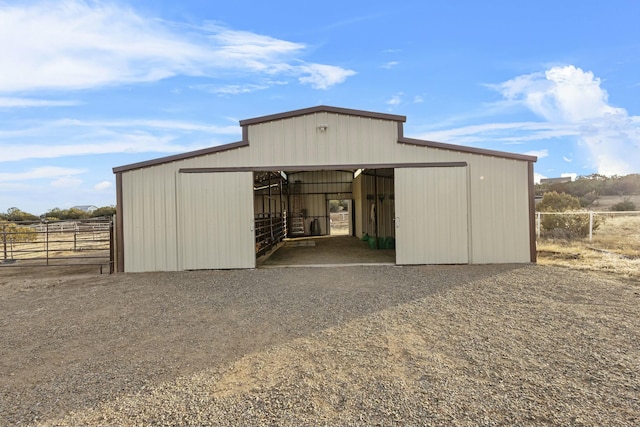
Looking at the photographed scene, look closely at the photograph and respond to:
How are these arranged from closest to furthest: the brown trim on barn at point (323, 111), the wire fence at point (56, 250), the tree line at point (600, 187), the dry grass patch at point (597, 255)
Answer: the dry grass patch at point (597, 255), the brown trim on barn at point (323, 111), the wire fence at point (56, 250), the tree line at point (600, 187)

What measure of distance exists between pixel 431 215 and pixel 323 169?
112 inches

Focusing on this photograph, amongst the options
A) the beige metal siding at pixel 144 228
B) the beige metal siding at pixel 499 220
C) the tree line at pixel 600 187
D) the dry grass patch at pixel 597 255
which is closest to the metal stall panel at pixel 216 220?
the beige metal siding at pixel 144 228

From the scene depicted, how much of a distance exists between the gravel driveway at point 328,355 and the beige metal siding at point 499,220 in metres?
2.07

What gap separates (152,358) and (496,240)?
786 centimetres

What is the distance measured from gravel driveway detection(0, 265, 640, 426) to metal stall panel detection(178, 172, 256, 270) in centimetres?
208

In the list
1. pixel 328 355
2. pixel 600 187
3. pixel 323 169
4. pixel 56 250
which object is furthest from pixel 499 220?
pixel 600 187

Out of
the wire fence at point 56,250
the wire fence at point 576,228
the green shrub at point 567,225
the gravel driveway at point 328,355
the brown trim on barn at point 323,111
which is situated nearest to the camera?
the gravel driveway at point 328,355

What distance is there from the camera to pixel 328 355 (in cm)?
357

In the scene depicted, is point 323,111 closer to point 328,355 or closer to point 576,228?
point 328,355

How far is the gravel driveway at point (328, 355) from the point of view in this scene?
2604mm

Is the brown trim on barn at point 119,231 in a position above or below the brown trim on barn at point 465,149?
below

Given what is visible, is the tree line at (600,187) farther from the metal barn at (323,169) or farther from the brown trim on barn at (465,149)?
the metal barn at (323,169)

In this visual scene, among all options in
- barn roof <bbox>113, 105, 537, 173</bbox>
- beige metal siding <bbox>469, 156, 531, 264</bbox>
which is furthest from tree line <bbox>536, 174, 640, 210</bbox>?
barn roof <bbox>113, 105, 537, 173</bbox>

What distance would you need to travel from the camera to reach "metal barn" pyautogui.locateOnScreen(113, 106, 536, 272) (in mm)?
8719
